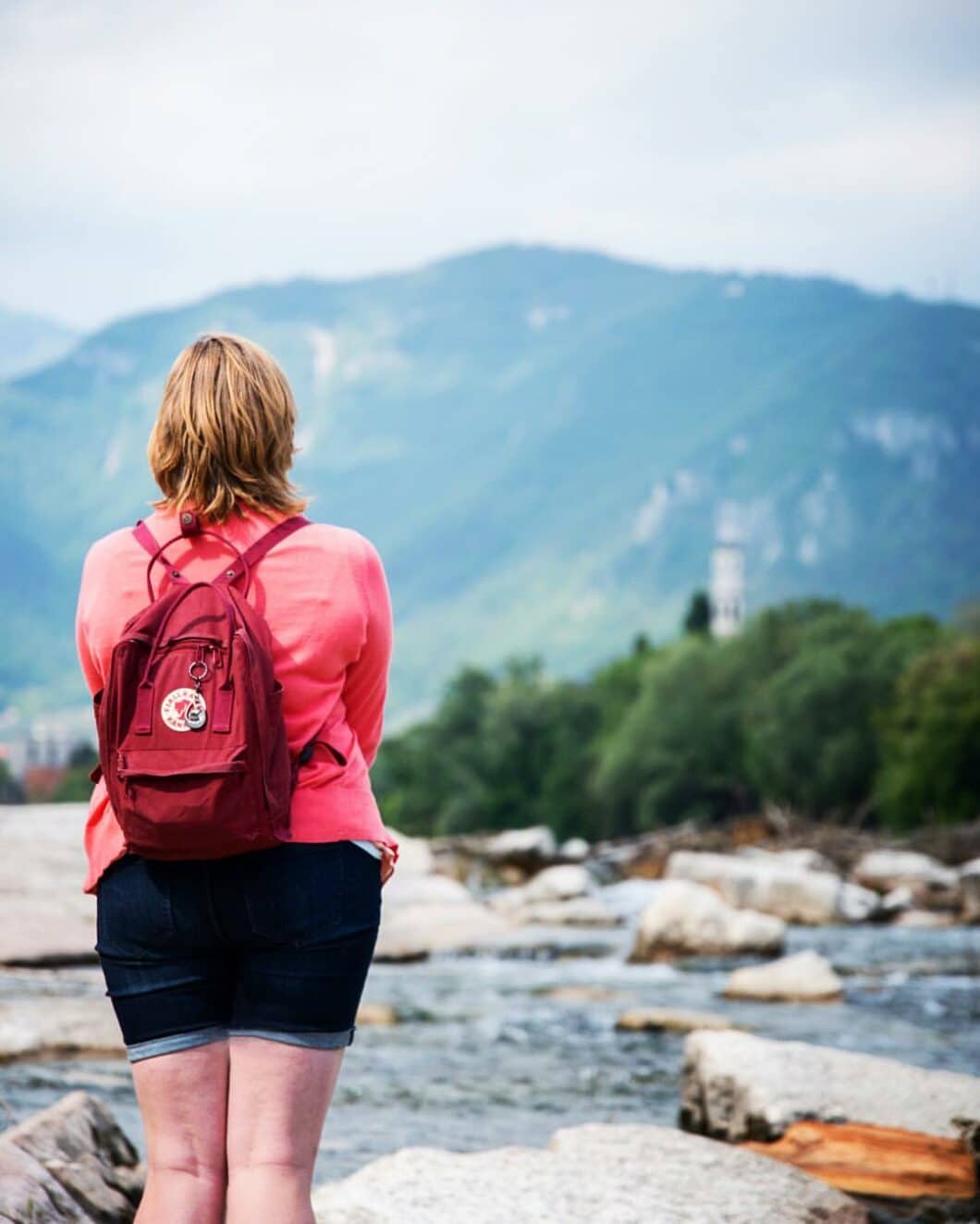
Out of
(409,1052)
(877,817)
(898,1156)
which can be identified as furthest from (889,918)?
(877,817)

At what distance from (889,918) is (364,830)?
73.1 feet

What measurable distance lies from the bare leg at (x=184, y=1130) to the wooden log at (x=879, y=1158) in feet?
11.2

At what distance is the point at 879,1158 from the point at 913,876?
22.0 m

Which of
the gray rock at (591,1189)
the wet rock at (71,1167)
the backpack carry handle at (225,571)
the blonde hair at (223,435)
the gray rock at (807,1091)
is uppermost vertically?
the blonde hair at (223,435)

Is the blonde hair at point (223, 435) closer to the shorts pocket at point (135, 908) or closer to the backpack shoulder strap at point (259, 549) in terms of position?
the backpack shoulder strap at point (259, 549)

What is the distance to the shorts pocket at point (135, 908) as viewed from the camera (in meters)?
A: 2.80

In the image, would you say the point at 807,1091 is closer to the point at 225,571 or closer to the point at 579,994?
the point at 225,571

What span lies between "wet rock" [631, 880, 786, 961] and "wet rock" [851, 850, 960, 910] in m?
8.05

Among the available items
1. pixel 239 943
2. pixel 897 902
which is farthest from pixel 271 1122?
pixel 897 902

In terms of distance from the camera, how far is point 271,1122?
2.87 metres

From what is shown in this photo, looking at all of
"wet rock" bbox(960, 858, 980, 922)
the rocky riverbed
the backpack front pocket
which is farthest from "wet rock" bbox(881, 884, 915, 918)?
the backpack front pocket

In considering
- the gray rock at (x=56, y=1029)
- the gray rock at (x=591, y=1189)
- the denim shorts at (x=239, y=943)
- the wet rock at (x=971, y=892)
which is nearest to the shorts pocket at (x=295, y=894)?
the denim shorts at (x=239, y=943)

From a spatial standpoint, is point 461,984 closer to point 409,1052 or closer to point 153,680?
point 409,1052

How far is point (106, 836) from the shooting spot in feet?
9.48
